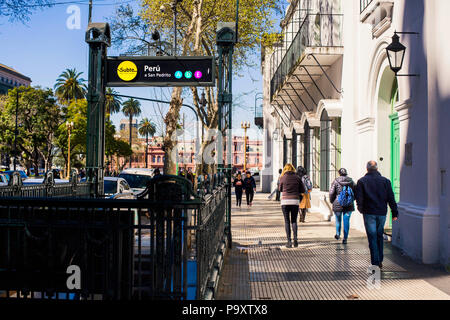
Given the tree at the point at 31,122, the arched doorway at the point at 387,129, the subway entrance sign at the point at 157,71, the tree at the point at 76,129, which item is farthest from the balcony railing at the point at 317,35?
the tree at the point at 31,122

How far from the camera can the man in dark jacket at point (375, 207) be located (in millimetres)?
7711

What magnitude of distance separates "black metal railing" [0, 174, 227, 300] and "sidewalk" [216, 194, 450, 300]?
215cm

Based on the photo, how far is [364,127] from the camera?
41.5 ft

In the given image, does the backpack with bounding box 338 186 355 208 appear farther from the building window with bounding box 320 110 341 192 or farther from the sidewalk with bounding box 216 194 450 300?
the building window with bounding box 320 110 341 192

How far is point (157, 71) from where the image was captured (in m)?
8.91

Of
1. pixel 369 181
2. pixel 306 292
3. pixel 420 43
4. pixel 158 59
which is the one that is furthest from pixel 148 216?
pixel 420 43

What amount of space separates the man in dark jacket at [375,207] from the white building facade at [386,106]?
113 centimetres

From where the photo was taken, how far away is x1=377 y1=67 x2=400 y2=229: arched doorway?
38.0 feet

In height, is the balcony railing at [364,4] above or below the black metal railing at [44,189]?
above

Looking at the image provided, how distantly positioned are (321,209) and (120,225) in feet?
46.6

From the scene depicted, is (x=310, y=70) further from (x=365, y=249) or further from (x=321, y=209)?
(x=365, y=249)

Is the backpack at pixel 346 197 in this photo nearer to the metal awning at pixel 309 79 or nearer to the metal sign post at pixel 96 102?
the metal awning at pixel 309 79

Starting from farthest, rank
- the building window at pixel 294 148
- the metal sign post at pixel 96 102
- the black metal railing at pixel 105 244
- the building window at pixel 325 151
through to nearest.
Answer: the building window at pixel 294 148, the building window at pixel 325 151, the metal sign post at pixel 96 102, the black metal railing at pixel 105 244

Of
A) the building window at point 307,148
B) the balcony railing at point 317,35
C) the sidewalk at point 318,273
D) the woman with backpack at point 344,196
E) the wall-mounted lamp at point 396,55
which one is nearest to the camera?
the sidewalk at point 318,273
